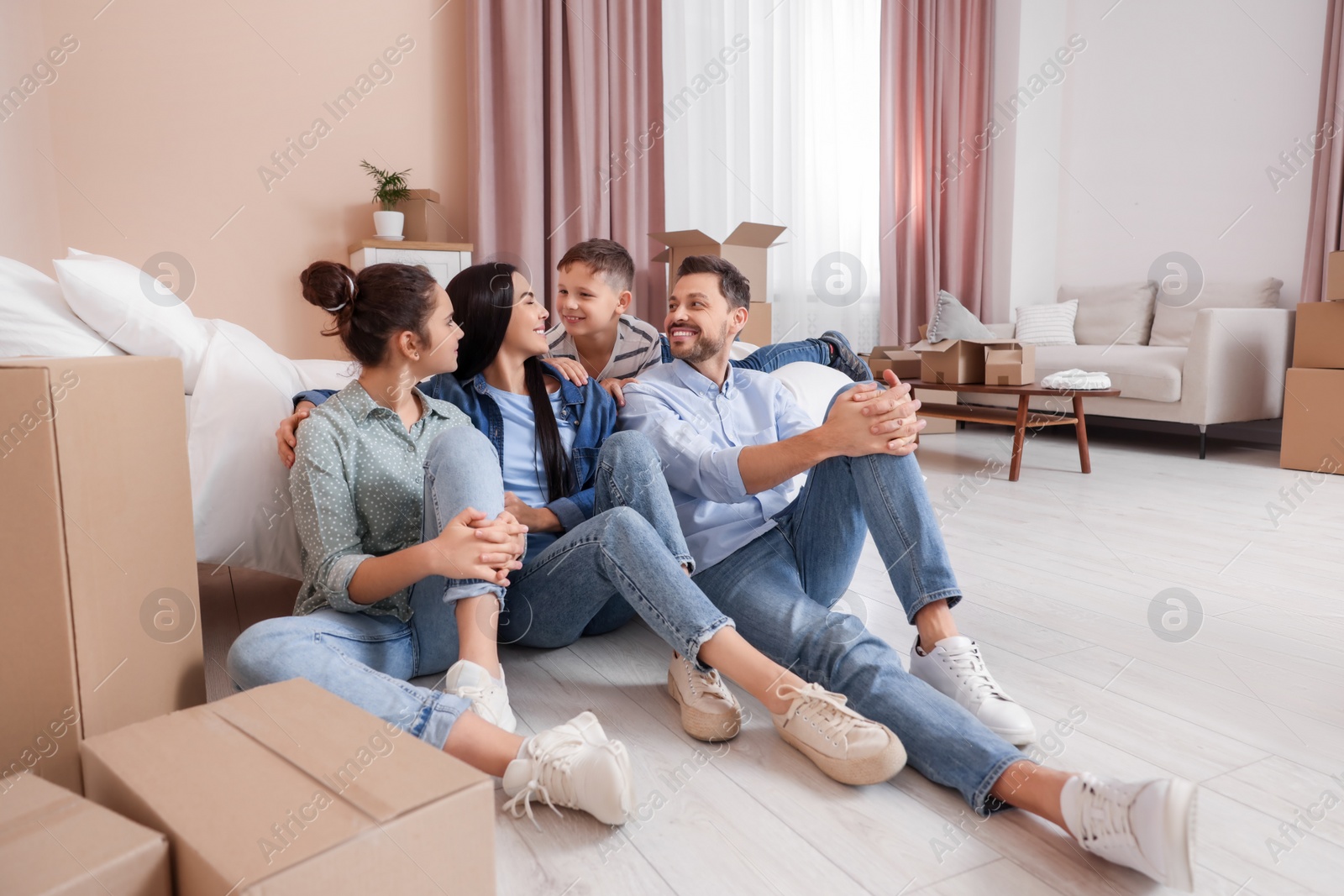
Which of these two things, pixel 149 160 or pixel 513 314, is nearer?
pixel 513 314

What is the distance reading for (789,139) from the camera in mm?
4488

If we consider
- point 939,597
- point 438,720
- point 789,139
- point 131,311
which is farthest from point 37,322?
point 789,139

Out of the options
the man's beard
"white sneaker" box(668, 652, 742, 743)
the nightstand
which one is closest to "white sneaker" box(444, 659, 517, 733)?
"white sneaker" box(668, 652, 742, 743)

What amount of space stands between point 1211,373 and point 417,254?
319cm

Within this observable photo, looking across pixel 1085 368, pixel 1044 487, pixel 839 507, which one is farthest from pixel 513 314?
pixel 1085 368

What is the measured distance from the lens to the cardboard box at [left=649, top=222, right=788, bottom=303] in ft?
11.4

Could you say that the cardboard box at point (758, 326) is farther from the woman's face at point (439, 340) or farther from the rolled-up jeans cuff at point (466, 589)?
the rolled-up jeans cuff at point (466, 589)

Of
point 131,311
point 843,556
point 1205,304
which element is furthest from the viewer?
point 1205,304

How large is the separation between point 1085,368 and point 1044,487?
119 centimetres

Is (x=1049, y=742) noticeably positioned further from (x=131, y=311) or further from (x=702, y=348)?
(x=131, y=311)

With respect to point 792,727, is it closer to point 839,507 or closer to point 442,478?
point 839,507

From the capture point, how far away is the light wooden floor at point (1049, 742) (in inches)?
34.6

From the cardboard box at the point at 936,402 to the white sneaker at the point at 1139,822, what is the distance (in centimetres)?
292

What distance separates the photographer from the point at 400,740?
74 cm
